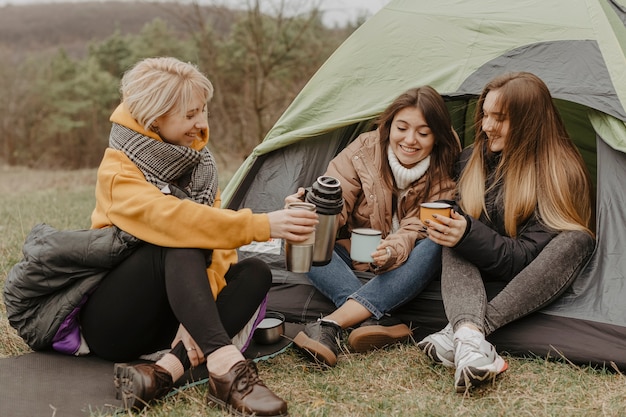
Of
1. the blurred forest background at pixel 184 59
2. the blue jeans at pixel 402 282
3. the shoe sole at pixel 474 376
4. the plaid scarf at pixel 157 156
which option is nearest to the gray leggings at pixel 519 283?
the blue jeans at pixel 402 282

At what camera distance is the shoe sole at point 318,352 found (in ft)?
7.50

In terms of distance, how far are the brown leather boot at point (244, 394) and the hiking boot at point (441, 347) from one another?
654 mm

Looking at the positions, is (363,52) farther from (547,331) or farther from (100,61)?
(100,61)

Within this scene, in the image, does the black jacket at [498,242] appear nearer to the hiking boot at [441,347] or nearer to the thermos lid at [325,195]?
the hiking boot at [441,347]

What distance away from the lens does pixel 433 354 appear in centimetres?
229

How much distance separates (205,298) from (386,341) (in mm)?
860

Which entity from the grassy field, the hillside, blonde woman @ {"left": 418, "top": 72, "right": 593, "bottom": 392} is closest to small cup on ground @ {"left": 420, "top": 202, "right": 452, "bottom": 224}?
blonde woman @ {"left": 418, "top": 72, "right": 593, "bottom": 392}

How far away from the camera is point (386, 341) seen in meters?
2.49

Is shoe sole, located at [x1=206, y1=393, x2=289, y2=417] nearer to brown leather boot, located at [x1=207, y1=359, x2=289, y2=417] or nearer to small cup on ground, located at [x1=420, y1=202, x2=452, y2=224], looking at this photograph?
brown leather boot, located at [x1=207, y1=359, x2=289, y2=417]

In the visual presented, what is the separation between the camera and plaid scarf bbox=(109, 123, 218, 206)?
2.06 m

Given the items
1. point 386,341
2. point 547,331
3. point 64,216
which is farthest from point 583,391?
point 64,216

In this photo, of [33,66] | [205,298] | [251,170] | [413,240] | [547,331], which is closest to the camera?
[205,298]

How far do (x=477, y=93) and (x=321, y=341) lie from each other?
4.18 ft

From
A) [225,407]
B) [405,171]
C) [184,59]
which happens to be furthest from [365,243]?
[184,59]
